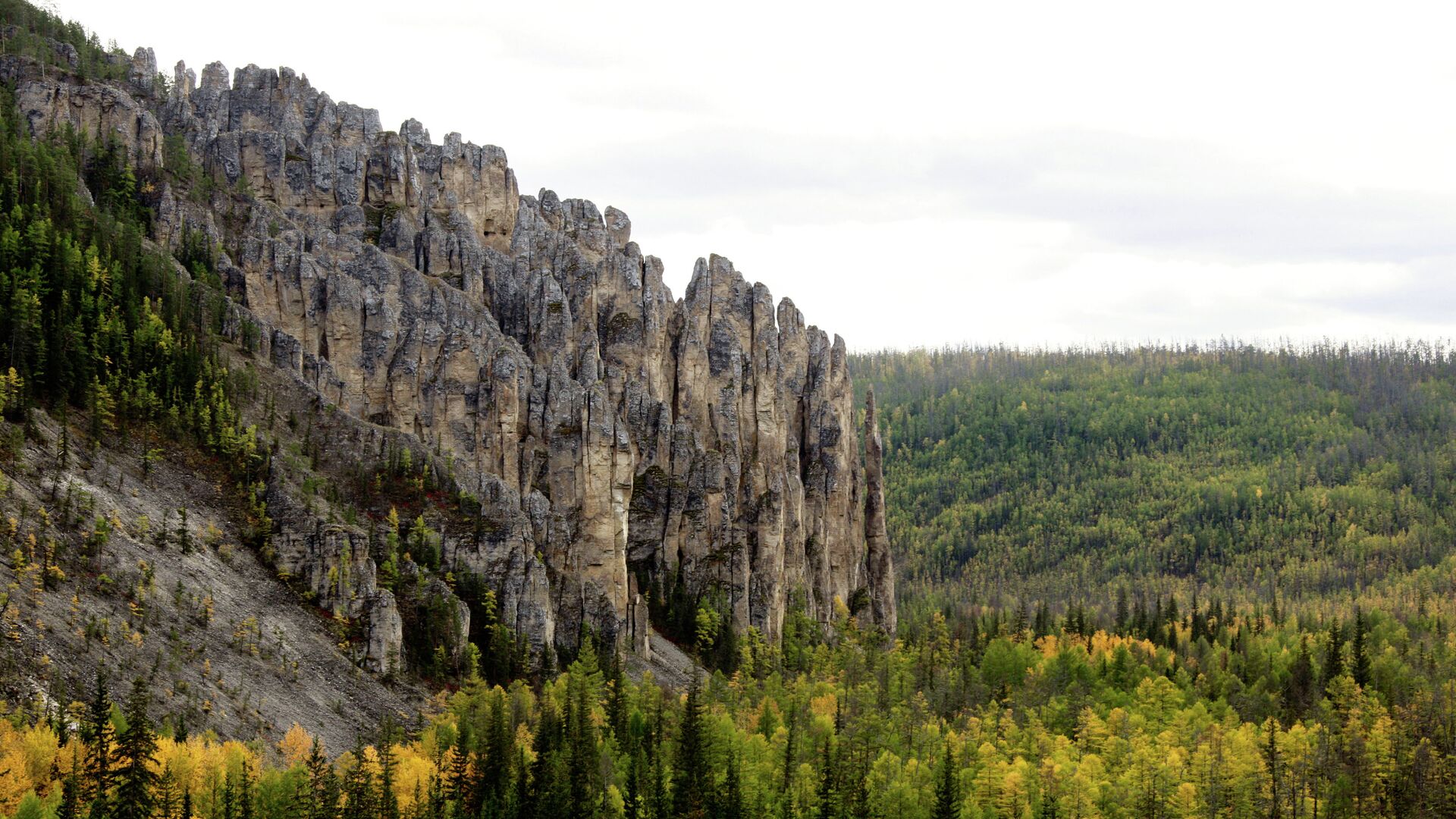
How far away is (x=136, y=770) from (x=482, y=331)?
95.1 m

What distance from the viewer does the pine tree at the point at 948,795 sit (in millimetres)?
108500

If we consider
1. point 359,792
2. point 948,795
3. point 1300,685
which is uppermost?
point 359,792

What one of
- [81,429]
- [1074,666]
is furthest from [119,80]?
[1074,666]

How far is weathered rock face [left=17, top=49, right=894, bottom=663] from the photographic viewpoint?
552 ft

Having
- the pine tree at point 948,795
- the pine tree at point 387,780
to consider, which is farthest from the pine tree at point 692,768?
the pine tree at point 387,780

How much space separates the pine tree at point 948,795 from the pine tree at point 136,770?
54.0 metres

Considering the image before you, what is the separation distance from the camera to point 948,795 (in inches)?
4277

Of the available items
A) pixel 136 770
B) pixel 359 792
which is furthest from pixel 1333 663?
pixel 136 770

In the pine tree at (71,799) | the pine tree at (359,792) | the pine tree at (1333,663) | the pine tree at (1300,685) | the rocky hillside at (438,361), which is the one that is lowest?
the pine tree at (1300,685)

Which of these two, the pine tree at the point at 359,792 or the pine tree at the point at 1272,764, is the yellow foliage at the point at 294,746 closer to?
the pine tree at the point at 359,792

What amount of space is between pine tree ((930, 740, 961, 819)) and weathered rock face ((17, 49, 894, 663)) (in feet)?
185

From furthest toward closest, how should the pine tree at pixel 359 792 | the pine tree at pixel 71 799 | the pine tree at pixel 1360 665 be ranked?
the pine tree at pixel 1360 665 < the pine tree at pixel 359 792 < the pine tree at pixel 71 799

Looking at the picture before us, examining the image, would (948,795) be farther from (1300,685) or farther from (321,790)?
(1300,685)

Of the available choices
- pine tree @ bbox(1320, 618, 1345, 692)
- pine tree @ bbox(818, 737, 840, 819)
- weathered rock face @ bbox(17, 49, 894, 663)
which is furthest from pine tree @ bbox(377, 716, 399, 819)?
pine tree @ bbox(1320, 618, 1345, 692)
